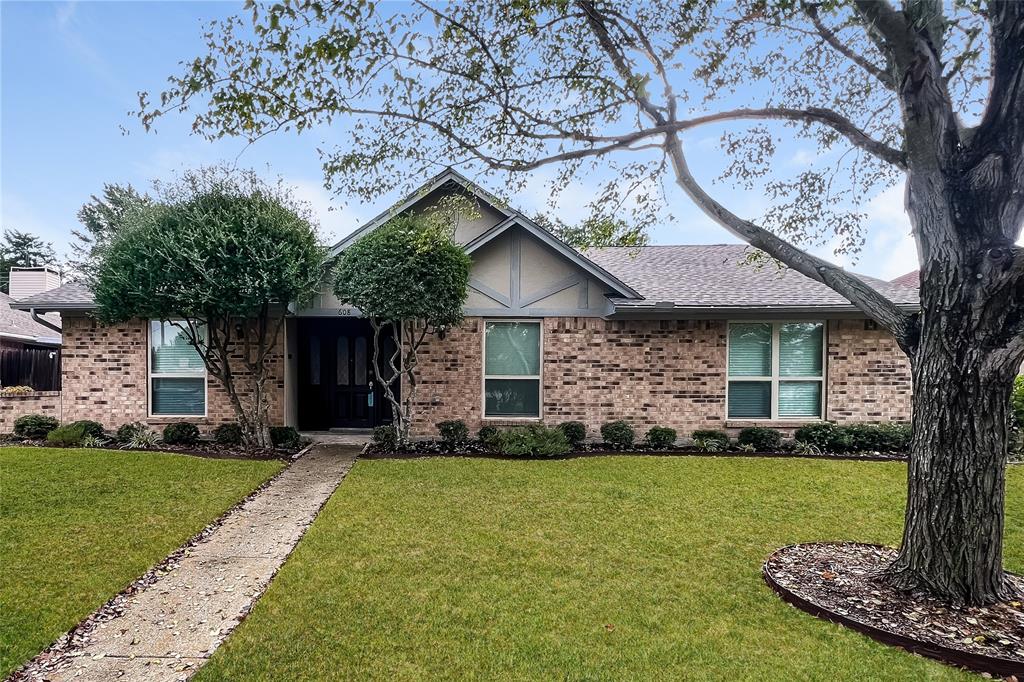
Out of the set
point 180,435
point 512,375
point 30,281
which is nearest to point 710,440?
point 512,375

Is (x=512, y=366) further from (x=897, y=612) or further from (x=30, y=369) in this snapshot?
(x=30, y=369)

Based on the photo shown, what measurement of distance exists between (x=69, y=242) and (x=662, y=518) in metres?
39.6

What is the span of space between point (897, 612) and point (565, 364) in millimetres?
6725

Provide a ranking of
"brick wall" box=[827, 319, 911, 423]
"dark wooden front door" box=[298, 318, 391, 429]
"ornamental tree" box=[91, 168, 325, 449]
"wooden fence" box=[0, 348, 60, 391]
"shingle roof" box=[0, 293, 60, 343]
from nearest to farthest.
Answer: "ornamental tree" box=[91, 168, 325, 449] → "brick wall" box=[827, 319, 911, 423] → "dark wooden front door" box=[298, 318, 391, 429] → "wooden fence" box=[0, 348, 60, 391] → "shingle roof" box=[0, 293, 60, 343]

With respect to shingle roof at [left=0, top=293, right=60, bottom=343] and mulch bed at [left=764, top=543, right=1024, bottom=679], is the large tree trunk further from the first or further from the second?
shingle roof at [left=0, top=293, right=60, bottom=343]

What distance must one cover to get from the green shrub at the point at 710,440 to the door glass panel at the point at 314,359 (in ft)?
26.1

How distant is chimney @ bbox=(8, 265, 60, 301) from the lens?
680 inches

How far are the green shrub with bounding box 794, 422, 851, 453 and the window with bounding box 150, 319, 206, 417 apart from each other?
37.6 ft

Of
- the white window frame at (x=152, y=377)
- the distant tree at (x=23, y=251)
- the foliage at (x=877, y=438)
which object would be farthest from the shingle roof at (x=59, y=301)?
the distant tree at (x=23, y=251)

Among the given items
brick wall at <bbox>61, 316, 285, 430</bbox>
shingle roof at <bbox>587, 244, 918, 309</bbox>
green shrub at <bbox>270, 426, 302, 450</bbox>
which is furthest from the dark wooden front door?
shingle roof at <bbox>587, 244, 918, 309</bbox>

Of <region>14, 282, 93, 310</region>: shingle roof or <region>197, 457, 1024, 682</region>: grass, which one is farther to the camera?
<region>14, 282, 93, 310</region>: shingle roof

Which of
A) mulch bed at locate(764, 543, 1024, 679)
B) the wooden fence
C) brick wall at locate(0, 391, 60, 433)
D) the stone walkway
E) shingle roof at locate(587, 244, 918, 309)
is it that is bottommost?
the stone walkway

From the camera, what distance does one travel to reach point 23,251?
36250 millimetres

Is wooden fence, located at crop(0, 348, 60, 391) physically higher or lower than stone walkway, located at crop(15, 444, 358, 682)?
higher
